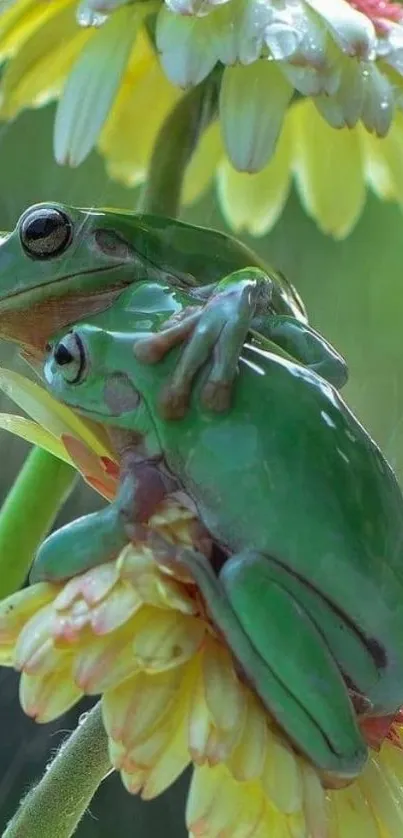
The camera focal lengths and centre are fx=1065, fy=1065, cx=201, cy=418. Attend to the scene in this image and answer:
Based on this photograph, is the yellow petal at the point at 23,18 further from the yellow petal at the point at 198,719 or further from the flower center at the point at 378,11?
the yellow petal at the point at 198,719

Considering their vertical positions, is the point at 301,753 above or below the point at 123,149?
below

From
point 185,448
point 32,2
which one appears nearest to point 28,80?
point 32,2

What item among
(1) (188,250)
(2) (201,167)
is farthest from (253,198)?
A: (1) (188,250)

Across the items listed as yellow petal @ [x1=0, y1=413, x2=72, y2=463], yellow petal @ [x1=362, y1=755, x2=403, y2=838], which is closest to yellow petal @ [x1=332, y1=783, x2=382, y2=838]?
yellow petal @ [x1=362, y1=755, x2=403, y2=838]

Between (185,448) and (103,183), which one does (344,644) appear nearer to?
(185,448)

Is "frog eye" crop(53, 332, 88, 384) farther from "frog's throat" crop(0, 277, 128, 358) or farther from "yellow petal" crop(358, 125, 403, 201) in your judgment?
"yellow petal" crop(358, 125, 403, 201)
